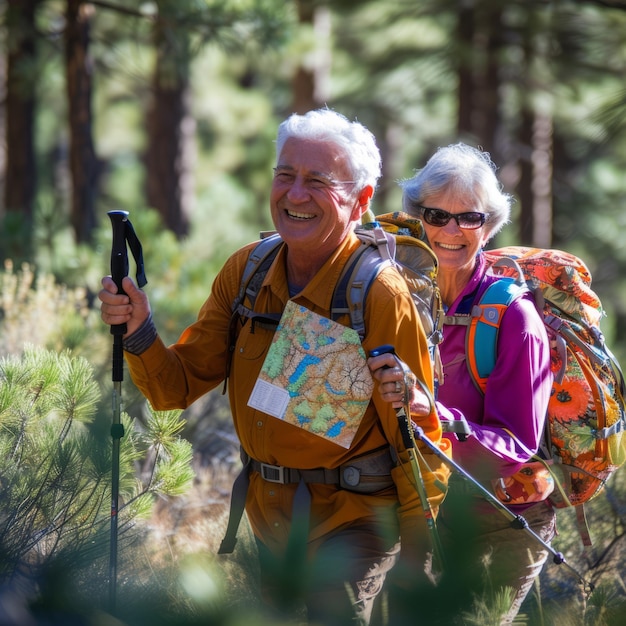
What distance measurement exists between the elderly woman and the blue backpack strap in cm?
3

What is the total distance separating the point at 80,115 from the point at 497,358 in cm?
742

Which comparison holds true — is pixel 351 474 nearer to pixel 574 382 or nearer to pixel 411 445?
pixel 411 445

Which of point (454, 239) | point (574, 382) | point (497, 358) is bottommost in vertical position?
point (574, 382)

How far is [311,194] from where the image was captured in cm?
279

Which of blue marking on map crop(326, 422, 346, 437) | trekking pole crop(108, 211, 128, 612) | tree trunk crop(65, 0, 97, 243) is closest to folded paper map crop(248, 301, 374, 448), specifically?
blue marking on map crop(326, 422, 346, 437)

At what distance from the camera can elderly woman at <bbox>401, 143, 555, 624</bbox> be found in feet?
9.69

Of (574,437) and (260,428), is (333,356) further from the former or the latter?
(574,437)

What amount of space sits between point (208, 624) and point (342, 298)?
1.58 m

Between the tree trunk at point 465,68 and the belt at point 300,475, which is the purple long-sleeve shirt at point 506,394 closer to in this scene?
the belt at point 300,475

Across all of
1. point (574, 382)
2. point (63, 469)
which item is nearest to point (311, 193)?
point (63, 469)

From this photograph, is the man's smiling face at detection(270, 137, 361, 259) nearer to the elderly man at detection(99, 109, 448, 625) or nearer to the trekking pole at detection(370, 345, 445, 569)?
the elderly man at detection(99, 109, 448, 625)

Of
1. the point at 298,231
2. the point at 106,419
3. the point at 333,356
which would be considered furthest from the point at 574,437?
the point at 106,419

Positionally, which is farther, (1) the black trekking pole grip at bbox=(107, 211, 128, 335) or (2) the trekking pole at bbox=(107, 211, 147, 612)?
(1) the black trekking pole grip at bbox=(107, 211, 128, 335)

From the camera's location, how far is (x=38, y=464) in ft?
9.32
